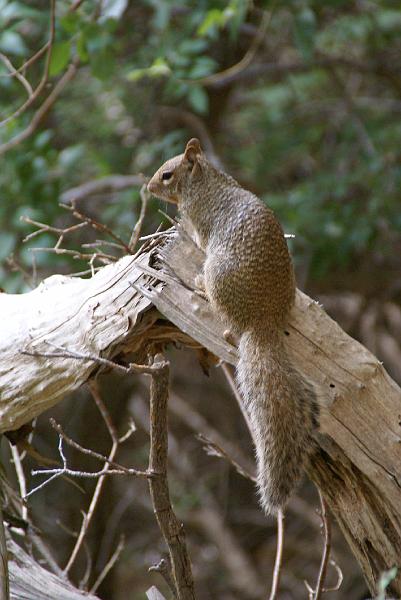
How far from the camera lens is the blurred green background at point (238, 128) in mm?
2703

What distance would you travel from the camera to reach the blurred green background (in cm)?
270

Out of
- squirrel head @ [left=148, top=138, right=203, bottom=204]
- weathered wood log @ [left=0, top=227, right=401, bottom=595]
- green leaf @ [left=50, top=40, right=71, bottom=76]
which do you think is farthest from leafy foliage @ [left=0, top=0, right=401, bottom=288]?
weathered wood log @ [left=0, top=227, right=401, bottom=595]

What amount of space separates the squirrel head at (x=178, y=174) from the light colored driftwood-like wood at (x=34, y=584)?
83 cm

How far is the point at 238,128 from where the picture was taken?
4.17 meters

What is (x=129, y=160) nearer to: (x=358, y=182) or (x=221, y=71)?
(x=221, y=71)

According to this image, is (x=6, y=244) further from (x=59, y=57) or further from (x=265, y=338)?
(x=265, y=338)

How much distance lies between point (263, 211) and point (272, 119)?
2589 mm

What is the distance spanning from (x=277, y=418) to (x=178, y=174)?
0.63 m

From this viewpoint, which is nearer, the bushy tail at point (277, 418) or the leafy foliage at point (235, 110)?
the bushy tail at point (277, 418)

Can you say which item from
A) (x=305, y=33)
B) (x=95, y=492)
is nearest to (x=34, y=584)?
(x=95, y=492)

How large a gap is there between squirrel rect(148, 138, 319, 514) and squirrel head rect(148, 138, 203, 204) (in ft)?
0.85

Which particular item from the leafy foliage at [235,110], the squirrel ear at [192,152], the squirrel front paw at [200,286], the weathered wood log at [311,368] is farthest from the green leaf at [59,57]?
the squirrel front paw at [200,286]

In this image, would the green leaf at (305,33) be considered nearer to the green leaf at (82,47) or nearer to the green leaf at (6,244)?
the green leaf at (82,47)

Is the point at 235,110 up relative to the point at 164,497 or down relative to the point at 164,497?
down
